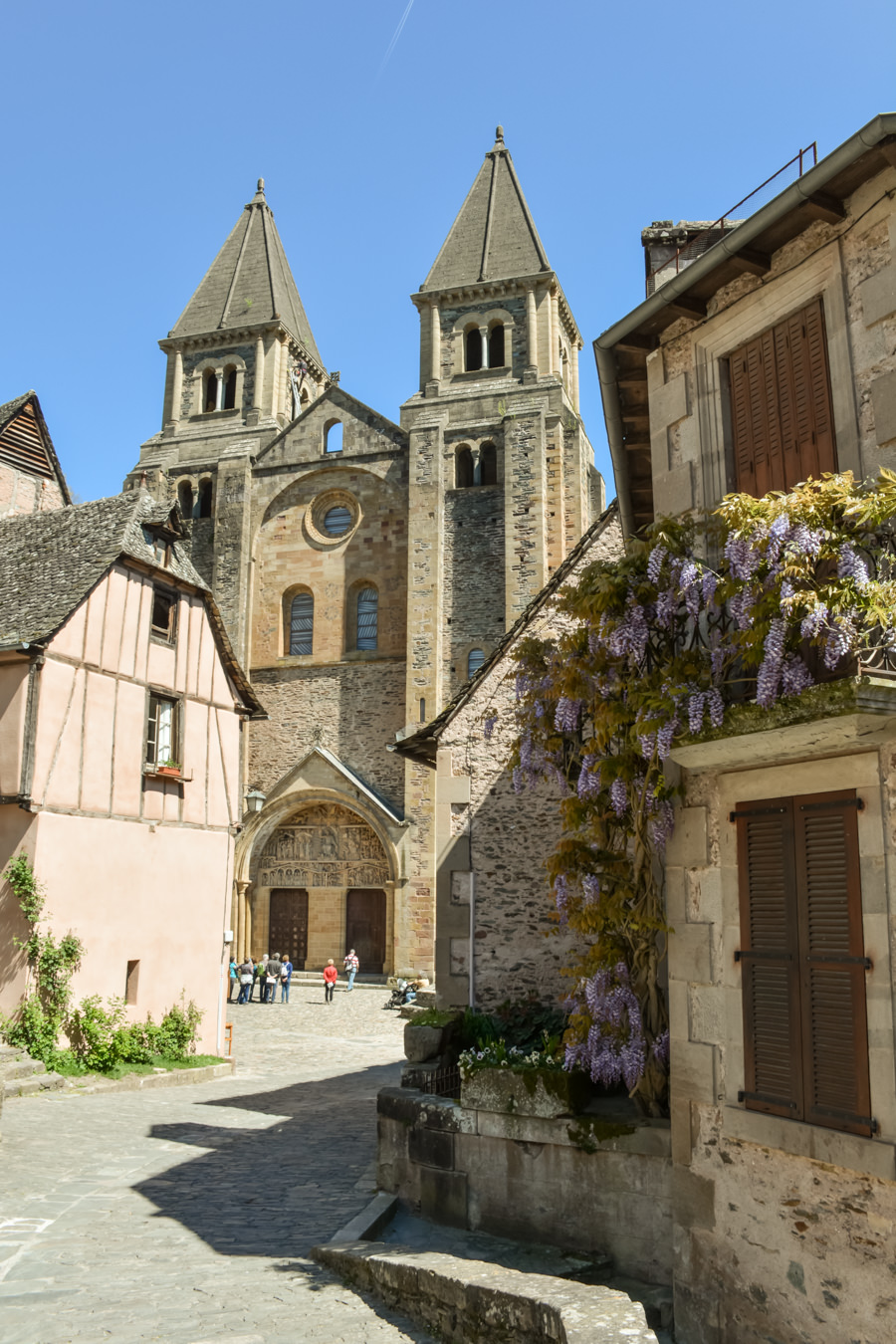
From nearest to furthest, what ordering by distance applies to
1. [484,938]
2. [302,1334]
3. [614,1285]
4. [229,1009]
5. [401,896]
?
[302,1334] → [614,1285] → [484,938] → [229,1009] → [401,896]

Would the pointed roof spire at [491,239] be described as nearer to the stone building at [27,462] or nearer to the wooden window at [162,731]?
the stone building at [27,462]

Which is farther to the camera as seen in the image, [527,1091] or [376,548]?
[376,548]

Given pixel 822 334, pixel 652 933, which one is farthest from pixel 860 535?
pixel 652 933

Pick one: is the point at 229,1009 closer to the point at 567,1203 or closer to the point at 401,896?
the point at 401,896

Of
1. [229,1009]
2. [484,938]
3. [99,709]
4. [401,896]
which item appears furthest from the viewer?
[401,896]

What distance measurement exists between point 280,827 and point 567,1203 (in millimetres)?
23161

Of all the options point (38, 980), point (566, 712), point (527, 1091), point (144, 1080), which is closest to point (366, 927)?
point (144, 1080)

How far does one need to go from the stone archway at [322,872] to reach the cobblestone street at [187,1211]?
44.7 feet

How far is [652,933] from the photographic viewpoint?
270 inches

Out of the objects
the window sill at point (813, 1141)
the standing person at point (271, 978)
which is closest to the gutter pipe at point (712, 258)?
the window sill at point (813, 1141)

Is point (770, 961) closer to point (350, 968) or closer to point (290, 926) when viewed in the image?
point (350, 968)

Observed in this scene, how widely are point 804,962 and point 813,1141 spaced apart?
79 cm

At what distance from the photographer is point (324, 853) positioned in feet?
93.7

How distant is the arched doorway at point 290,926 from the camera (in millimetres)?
28500
